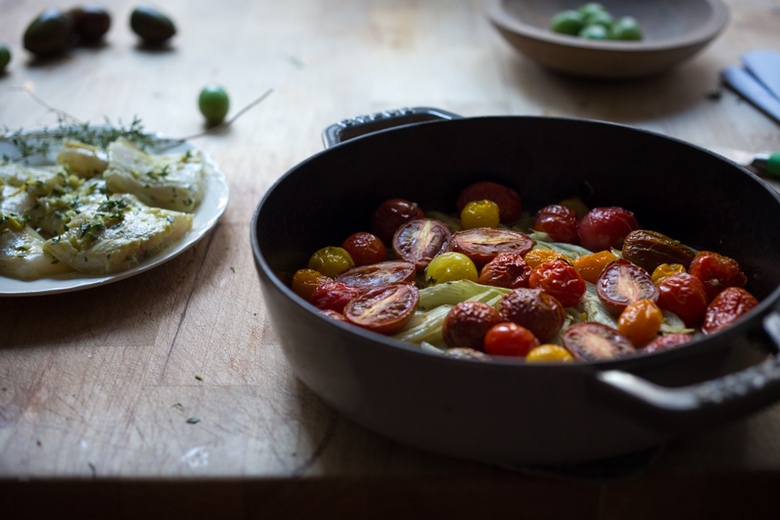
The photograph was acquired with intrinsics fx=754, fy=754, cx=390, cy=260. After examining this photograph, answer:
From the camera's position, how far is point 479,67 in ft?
8.50

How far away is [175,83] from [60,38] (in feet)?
1.63

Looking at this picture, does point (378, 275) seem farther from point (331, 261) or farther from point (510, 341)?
point (510, 341)

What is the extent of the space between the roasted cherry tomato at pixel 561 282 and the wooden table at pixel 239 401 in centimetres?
30

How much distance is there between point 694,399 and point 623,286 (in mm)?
540

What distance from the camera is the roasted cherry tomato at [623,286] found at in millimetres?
1295

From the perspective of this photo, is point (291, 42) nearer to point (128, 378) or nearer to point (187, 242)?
point (187, 242)

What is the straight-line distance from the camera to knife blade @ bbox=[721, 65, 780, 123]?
2.20 metres

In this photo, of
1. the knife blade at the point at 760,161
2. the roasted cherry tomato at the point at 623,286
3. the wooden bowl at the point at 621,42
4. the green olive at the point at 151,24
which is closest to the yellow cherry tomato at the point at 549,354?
the roasted cherry tomato at the point at 623,286

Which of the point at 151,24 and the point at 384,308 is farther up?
the point at 384,308

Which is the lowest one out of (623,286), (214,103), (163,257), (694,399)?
(214,103)

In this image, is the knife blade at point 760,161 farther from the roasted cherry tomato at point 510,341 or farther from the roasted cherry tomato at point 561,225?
the roasted cherry tomato at point 510,341

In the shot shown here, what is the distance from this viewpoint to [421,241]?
1474 mm

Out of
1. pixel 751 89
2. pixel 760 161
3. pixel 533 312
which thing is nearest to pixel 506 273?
pixel 533 312

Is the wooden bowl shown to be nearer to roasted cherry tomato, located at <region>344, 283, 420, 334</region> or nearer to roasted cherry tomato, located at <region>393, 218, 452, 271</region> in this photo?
roasted cherry tomato, located at <region>393, 218, 452, 271</region>
